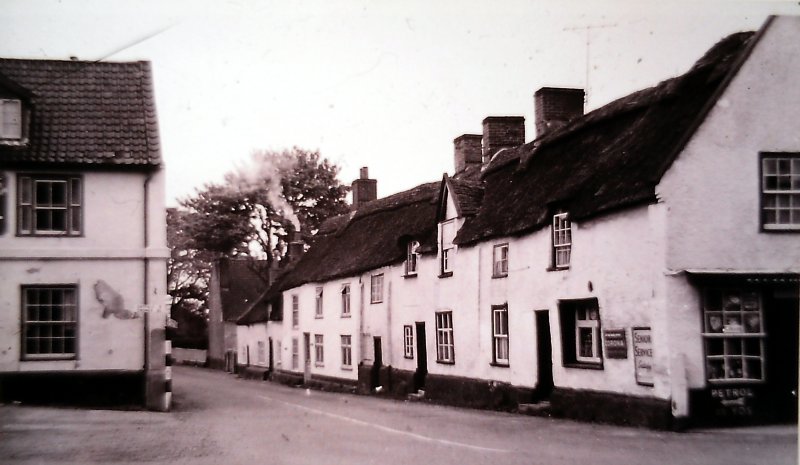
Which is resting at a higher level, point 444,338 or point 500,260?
point 500,260

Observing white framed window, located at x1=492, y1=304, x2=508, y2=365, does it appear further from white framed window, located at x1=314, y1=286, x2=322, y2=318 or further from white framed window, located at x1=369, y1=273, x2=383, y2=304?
white framed window, located at x1=314, y1=286, x2=322, y2=318

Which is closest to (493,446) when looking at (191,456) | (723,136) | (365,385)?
(191,456)

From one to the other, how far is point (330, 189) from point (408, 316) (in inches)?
190

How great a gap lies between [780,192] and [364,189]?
1027 inches

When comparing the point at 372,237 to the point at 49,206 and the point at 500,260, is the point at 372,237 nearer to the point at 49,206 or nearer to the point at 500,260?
the point at 500,260

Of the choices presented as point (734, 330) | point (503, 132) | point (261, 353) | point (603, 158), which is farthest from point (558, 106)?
point (261, 353)

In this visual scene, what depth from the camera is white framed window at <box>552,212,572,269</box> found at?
1817 centimetres

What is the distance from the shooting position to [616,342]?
1606cm

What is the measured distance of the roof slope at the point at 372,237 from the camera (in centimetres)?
2839

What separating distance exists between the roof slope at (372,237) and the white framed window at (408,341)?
235 centimetres

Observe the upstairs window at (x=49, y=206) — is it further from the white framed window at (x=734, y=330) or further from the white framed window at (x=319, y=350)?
the white framed window at (x=319, y=350)

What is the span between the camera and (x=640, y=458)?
11.1 metres

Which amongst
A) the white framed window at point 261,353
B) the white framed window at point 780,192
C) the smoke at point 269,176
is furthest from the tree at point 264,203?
the white framed window at point 261,353

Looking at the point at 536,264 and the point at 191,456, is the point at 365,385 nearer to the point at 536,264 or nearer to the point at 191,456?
the point at 536,264
